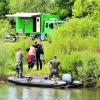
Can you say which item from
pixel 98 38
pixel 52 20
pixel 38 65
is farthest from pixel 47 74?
pixel 52 20

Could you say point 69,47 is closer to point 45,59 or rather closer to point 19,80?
point 45,59

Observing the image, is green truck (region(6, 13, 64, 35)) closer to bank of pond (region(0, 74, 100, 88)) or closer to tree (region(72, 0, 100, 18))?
tree (region(72, 0, 100, 18))

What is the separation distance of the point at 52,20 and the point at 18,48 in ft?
91.1

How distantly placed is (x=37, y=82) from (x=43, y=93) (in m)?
2.51

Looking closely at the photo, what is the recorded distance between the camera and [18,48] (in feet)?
116

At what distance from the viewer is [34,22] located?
66.7 meters

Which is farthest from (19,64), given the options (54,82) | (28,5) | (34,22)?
(28,5)

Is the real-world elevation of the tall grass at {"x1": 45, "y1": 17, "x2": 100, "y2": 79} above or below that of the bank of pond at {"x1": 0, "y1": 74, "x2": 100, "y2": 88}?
above

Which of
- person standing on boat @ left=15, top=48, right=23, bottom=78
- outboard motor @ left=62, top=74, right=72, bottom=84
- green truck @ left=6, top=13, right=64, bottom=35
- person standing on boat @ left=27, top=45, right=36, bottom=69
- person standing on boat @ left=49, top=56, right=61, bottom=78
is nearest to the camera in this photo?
outboard motor @ left=62, top=74, right=72, bottom=84

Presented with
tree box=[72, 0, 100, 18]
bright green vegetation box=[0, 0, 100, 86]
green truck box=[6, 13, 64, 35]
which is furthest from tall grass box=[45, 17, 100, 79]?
green truck box=[6, 13, 64, 35]

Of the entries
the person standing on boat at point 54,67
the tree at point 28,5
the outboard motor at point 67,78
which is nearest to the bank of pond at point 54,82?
the outboard motor at point 67,78

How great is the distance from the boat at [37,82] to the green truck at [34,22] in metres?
31.1

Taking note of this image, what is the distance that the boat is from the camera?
101 feet

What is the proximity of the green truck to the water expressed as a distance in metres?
32.6
